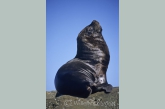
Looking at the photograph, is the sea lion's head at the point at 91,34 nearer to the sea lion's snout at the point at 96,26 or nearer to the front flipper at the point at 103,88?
the sea lion's snout at the point at 96,26

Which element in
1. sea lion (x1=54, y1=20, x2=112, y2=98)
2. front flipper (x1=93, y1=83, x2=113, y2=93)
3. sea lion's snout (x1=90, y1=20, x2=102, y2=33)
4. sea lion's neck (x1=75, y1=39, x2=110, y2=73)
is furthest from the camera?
sea lion's snout (x1=90, y1=20, x2=102, y2=33)

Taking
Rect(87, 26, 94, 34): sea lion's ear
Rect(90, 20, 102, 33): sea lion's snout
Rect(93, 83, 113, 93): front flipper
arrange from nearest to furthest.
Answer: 1. Rect(93, 83, 113, 93): front flipper
2. Rect(90, 20, 102, 33): sea lion's snout
3. Rect(87, 26, 94, 34): sea lion's ear

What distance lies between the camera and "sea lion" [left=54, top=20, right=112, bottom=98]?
502 inches

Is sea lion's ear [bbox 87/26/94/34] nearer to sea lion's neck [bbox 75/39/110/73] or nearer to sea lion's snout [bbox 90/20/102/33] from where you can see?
sea lion's snout [bbox 90/20/102/33]

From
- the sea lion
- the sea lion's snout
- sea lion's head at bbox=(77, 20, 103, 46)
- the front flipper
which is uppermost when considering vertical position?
the sea lion's snout

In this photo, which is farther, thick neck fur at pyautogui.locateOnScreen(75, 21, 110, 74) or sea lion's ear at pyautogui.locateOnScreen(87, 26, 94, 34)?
sea lion's ear at pyautogui.locateOnScreen(87, 26, 94, 34)

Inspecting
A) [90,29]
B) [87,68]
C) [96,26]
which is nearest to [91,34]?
[90,29]

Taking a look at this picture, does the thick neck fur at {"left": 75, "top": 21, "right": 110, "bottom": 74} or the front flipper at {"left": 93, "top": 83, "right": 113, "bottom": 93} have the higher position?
the thick neck fur at {"left": 75, "top": 21, "right": 110, "bottom": 74}

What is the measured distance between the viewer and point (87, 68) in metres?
13.1

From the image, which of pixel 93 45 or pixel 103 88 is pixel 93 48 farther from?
pixel 103 88

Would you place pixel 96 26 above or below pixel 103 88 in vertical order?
above

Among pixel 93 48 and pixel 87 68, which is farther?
pixel 93 48

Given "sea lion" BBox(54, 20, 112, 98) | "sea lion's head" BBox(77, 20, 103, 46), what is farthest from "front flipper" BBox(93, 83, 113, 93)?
"sea lion's head" BBox(77, 20, 103, 46)
